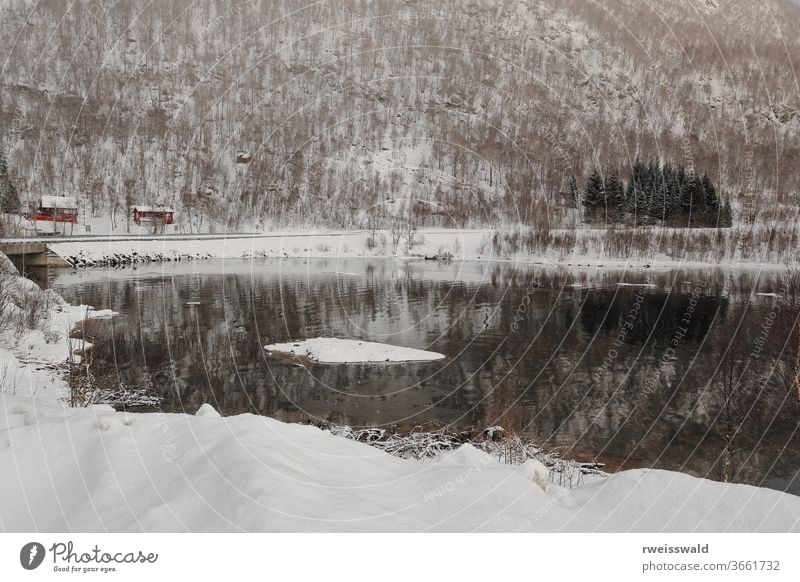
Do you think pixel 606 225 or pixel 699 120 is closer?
pixel 606 225

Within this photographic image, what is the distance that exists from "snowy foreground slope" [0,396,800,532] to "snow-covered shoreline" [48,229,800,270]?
52.0m

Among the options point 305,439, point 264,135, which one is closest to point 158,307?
point 305,439

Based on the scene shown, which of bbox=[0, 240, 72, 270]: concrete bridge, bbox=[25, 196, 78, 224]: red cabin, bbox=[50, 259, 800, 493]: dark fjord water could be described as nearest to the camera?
bbox=[50, 259, 800, 493]: dark fjord water

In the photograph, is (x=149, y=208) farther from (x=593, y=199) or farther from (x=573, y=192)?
(x=573, y=192)

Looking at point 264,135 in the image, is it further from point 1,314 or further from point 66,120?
point 1,314

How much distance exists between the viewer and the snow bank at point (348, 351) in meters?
20.0

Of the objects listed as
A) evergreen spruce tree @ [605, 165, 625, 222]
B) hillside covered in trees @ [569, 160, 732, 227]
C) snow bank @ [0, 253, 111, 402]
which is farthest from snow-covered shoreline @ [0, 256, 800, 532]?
evergreen spruce tree @ [605, 165, 625, 222]

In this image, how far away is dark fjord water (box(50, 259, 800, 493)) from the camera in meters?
13.4

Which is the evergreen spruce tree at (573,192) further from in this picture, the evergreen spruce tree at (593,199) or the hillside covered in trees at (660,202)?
the hillside covered in trees at (660,202)

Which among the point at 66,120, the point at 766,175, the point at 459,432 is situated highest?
the point at 66,120

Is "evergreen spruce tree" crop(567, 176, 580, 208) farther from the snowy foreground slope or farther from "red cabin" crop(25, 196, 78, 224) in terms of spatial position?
the snowy foreground slope

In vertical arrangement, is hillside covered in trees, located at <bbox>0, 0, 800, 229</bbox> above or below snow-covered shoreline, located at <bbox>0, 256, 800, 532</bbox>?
above

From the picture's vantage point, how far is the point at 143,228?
71438mm

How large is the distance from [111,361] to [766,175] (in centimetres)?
10659
